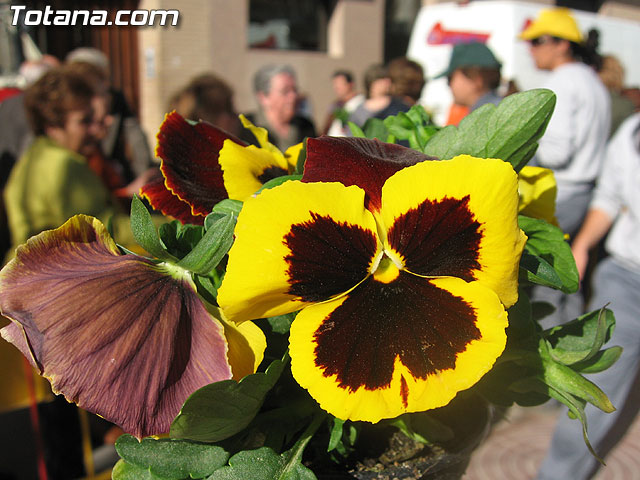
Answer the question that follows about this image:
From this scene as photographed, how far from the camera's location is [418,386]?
1.80 ft

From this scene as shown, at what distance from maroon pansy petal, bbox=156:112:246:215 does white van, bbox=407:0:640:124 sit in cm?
557

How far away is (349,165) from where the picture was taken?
58 centimetres

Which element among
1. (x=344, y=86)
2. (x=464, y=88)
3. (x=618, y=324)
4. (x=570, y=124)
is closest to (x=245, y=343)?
(x=618, y=324)

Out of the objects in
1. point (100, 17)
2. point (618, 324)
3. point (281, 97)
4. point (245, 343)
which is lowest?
point (618, 324)

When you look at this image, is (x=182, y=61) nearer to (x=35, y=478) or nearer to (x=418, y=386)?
(x=35, y=478)

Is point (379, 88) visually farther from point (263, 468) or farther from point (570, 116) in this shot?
point (263, 468)

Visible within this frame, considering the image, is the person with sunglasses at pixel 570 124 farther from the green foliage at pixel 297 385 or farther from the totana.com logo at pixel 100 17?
the green foliage at pixel 297 385

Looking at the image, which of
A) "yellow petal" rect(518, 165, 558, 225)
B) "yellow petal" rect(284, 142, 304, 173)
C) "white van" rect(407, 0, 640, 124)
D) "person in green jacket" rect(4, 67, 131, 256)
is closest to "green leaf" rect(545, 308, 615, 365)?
"yellow petal" rect(518, 165, 558, 225)

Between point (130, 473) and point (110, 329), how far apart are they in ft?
0.66

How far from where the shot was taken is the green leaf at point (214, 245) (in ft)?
1.83

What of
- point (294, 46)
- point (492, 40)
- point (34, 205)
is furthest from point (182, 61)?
point (34, 205)

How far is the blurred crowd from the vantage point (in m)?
2.56

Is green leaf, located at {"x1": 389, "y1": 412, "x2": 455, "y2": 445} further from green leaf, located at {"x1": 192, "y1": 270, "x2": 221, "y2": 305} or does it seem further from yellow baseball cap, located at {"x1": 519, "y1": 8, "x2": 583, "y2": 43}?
yellow baseball cap, located at {"x1": 519, "y1": 8, "x2": 583, "y2": 43}

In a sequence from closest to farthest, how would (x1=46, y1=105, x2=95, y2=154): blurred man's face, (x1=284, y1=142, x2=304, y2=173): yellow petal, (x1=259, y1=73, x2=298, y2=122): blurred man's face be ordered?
1. (x1=284, y1=142, x2=304, y2=173): yellow petal
2. (x1=46, y1=105, x2=95, y2=154): blurred man's face
3. (x1=259, y1=73, x2=298, y2=122): blurred man's face
